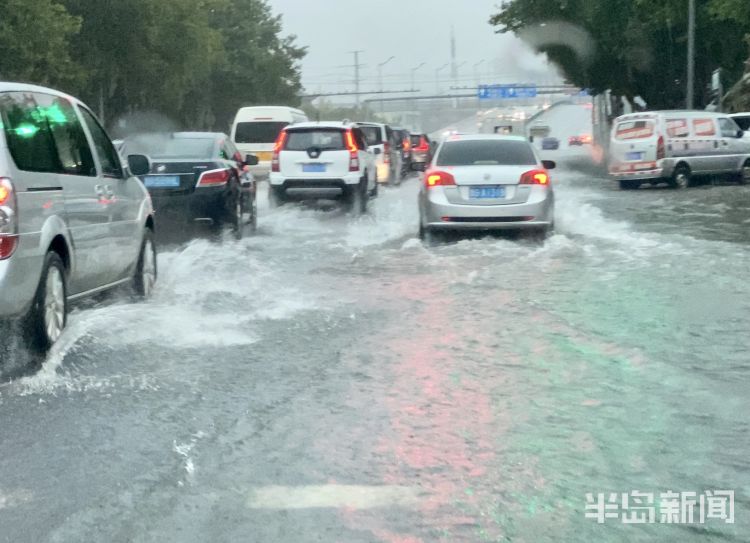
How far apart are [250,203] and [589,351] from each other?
406 inches

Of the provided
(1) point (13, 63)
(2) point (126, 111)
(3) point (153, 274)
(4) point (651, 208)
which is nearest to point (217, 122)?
(2) point (126, 111)

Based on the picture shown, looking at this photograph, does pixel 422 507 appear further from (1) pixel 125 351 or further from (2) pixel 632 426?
(1) pixel 125 351

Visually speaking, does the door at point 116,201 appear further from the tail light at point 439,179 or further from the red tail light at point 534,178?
the red tail light at point 534,178

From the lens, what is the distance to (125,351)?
8141mm

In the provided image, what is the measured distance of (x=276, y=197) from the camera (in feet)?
71.1

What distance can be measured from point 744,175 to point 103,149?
2410 centimetres

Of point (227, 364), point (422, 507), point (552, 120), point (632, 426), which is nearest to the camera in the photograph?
point (422, 507)

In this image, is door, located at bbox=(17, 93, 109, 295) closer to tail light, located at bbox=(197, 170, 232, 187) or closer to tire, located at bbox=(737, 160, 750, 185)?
tail light, located at bbox=(197, 170, 232, 187)

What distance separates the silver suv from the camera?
7074 mm

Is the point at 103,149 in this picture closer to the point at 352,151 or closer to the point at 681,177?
the point at 352,151

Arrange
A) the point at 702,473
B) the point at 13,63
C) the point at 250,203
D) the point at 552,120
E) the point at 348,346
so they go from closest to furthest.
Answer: the point at 702,473, the point at 348,346, the point at 250,203, the point at 13,63, the point at 552,120

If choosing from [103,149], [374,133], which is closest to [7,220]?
[103,149]

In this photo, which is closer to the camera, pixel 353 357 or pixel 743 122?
pixel 353 357

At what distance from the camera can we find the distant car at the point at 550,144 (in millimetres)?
72812
